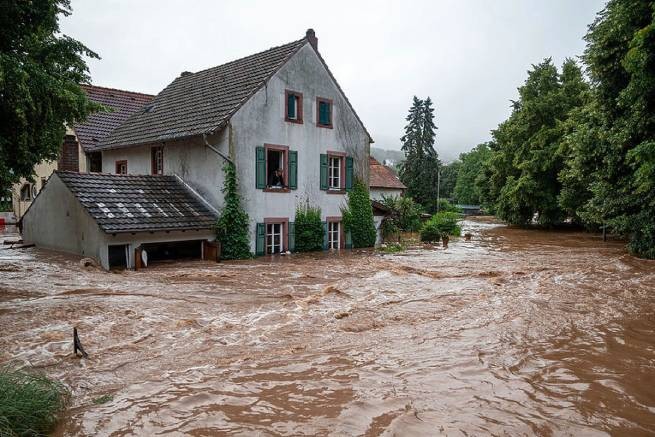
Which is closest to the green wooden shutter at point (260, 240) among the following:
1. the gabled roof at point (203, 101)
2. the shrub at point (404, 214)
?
the gabled roof at point (203, 101)

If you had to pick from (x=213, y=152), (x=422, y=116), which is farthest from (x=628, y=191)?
(x=422, y=116)

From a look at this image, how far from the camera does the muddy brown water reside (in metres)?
5.86

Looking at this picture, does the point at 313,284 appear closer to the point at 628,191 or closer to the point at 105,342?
the point at 105,342

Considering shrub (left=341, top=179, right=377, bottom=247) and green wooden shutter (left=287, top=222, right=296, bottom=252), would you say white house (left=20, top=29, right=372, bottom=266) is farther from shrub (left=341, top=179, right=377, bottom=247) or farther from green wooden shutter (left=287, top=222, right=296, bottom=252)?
shrub (left=341, top=179, right=377, bottom=247)

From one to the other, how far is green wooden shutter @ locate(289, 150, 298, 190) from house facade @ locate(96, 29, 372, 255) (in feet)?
0.14

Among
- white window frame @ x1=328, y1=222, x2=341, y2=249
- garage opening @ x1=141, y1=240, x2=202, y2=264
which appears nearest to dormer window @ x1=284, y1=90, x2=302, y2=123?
white window frame @ x1=328, y1=222, x2=341, y2=249

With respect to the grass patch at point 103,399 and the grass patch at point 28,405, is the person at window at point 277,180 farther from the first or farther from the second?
the grass patch at point 28,405

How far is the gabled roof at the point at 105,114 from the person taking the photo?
27.4m

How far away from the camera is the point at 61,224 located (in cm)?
1855

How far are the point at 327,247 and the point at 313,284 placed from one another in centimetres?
821

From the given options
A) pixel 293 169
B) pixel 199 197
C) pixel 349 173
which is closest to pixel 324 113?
pixel 349 173

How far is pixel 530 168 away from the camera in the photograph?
126ft

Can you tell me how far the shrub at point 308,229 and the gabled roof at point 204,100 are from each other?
5176mm

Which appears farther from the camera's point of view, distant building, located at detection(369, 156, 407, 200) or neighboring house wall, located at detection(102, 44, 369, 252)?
distant building, located at detection(369, 156, 407, 200)
